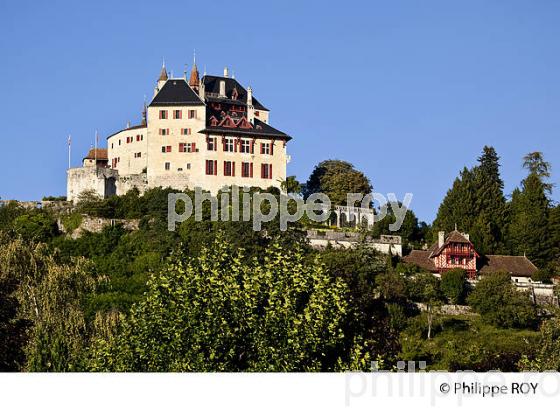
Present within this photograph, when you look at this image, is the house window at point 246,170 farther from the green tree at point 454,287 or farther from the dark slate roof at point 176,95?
the green tree at point 454,287

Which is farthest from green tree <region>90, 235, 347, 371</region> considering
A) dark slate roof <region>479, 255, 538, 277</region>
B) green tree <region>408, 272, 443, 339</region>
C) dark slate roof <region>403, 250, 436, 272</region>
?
dark slate roof <region>479, 255, 538, 277</region>

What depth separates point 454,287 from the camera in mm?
69750

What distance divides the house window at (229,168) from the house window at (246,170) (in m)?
0.66

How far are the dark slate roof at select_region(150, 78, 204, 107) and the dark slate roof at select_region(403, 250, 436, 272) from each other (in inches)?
697

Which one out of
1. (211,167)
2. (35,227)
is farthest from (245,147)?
(35,227)

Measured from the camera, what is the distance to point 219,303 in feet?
135

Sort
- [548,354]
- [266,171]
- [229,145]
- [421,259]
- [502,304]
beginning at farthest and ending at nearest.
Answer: [266,171], [229,145], [421,259], [502,304], [548,354]

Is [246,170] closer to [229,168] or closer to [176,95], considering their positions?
[229,168]

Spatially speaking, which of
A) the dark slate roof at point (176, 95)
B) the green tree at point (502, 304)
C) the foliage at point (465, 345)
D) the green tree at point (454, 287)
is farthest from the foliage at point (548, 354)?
the dark slate roof at point (176, 95)

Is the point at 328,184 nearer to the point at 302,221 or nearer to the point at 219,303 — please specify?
the point at 302,221

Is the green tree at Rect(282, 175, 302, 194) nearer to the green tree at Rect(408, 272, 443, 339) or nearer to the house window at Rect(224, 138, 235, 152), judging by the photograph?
the house window at Rect(224, 138, 235, 152)

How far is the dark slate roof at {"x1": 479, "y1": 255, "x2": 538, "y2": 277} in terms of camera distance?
75.3 meters

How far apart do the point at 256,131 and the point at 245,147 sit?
2000 mm
